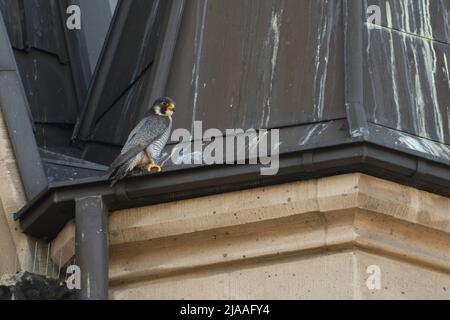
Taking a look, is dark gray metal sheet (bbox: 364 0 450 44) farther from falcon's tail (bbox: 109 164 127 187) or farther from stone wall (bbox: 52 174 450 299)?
falcon's tail (bbox: 109 164 127 187)

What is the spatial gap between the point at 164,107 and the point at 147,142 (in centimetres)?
36

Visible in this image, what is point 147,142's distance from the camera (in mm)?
16031

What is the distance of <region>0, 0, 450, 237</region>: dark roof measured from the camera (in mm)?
15539

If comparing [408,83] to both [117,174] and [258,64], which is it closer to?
[258,64]

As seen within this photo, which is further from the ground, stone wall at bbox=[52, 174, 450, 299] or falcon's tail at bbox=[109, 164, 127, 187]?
falcon's tail at bbox=[109, 164, 127, 187]

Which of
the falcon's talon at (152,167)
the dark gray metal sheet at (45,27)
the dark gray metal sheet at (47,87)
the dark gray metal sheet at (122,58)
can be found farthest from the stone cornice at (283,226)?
the dark gray metal sheet at (45,27)

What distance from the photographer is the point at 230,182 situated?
51.2ft

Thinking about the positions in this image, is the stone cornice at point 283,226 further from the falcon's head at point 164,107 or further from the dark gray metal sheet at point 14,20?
the dark gray metal sheet at point 14,20

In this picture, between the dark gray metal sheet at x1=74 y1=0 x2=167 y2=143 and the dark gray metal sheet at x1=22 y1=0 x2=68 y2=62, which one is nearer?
the dark gray metal sheet at x1=74 y1=0 x2=167 y2=143

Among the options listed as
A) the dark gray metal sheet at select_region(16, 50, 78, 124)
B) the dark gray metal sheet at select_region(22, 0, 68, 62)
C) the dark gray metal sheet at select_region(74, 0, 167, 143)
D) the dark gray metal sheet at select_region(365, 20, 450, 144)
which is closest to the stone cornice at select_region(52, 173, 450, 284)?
the dark gray metal sheet at select_region(365, 20, 450, 144)

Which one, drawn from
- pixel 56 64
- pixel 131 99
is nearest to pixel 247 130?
pixel 131 99

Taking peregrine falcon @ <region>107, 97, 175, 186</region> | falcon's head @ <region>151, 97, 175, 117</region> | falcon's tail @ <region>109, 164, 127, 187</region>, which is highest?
falcon's head @ <region>151, 97, 175, 117</region>

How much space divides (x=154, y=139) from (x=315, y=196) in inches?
52.4

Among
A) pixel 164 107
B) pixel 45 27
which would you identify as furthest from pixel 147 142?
pixel 45 27
